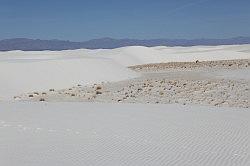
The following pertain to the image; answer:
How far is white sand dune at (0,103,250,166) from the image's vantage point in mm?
7762

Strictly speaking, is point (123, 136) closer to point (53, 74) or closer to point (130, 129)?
point (130, 129)

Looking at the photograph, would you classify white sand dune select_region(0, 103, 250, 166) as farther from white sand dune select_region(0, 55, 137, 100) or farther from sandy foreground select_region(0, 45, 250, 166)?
white sand dune select_region(0, 55, 137, 100)

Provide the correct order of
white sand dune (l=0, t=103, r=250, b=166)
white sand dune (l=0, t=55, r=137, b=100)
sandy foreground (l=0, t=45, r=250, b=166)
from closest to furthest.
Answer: white sand dune (l=0, t=103, r=250, b=166) < sandy foreground (l=0, t=45, r=250, b=166) < white sand dune (l=0, t=55, r=137, b=100)

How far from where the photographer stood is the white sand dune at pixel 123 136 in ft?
25.5

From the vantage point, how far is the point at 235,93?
20.3 meters


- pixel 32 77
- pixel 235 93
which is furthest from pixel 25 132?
pixel 32 77

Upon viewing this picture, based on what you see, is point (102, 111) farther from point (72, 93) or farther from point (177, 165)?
point (72, 93)

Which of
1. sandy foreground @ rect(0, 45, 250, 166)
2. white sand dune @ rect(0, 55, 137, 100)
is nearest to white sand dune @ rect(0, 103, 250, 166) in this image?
sandy foreground @ rect(0, 45, 250, 166)

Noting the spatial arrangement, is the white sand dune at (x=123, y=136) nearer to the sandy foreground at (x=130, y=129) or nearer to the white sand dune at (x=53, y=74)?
the sandy foreground at (x=130, y=129)

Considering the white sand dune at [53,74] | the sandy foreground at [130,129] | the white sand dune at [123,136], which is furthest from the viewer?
the white sand dune at [53,74]

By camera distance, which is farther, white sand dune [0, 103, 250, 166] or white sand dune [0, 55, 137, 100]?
white sand dune [0, 55, 137, 100]

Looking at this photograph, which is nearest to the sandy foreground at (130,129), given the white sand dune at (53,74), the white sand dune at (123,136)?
the white sand dune at (123,136)

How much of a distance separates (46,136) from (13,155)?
6.53 feet

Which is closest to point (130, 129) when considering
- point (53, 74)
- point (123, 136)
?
point (123, 136)
